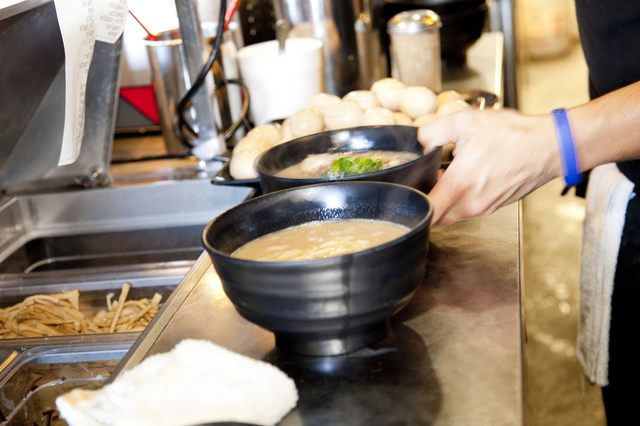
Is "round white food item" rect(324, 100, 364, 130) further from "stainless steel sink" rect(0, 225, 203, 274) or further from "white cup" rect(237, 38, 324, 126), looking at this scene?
"stainless steel sink" rect(0, 225, 203, 274)

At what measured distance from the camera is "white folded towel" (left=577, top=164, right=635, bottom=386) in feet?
4.89

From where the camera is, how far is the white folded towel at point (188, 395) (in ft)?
2.02

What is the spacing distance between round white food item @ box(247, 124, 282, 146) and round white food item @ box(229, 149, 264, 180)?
0.37ft

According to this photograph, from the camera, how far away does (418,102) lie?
4.93ft

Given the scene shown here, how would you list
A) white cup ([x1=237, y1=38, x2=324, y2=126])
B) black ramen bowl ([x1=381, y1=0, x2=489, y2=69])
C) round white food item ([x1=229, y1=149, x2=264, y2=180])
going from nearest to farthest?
round white food item ([x1=229, y1=149, x2=264, y2=180]), white cup ([x1=237, y1=38, x2=324, y2=126]), black ramen bowl ([x1=381, y1=0, x2=489, y2=69])

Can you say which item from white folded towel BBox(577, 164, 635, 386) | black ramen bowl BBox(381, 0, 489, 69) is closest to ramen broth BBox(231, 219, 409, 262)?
white folded towel BBox(577, 164, 635, 386)

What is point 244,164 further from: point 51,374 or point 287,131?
point 51,374

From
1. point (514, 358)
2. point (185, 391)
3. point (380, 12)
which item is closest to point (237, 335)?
point (185, 391)

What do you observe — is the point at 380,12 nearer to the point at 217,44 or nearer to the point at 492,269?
the point at 217,44

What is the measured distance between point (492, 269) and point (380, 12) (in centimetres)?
175

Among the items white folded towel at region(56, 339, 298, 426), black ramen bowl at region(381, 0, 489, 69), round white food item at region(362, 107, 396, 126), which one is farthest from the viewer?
black ramen bowl at region(381, 0, 489, 69)

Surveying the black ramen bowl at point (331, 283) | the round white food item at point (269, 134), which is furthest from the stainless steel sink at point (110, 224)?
the black ramen bowl at point (331, 283)

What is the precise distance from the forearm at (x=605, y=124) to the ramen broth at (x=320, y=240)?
16.7 inches

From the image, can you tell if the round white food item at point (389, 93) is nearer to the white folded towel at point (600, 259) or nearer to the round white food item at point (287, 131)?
the round white food item at point (287, 131)
